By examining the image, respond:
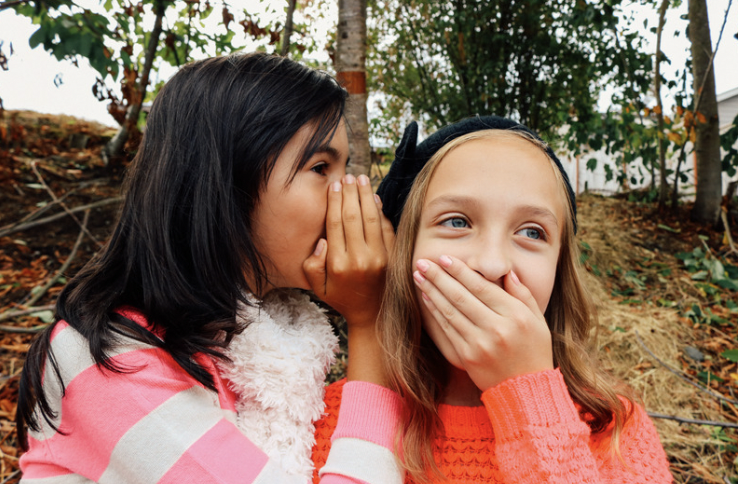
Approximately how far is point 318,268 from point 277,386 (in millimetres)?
410

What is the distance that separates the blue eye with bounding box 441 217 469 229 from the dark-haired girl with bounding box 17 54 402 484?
31cm

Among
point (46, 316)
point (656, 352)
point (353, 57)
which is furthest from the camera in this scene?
point (656, 352)

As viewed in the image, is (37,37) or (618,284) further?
(618,284)

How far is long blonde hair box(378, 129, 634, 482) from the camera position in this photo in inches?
56.4

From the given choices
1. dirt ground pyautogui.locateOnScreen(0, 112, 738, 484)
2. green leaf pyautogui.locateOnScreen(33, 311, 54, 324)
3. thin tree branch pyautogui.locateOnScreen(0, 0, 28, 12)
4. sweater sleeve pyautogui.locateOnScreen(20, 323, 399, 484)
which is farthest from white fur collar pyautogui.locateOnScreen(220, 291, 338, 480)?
green leaf pyautogui.locateOnScreen(33, 311, 54, 324)

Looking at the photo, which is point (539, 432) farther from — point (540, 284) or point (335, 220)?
point (335, 220)

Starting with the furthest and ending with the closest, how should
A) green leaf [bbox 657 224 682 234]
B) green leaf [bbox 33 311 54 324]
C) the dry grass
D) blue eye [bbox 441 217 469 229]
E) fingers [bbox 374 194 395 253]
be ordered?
green leaf [bbox 657 224 682 234] < green leaf [bbox 33 311 54 324] < the dry grass < fingers [bbox 374 194 395 253] < blue eye [bbox 441 217 469 229]

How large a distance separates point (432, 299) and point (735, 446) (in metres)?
2.58

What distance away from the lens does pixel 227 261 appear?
1572mm

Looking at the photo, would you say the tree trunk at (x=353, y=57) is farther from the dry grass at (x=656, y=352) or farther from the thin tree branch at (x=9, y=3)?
the dry grass at (x=656, y=352)

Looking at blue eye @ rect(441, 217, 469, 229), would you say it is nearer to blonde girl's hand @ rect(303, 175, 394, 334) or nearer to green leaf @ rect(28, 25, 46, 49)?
blonde girl's hand @ rect(303, 175, 394, 334)

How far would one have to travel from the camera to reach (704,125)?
5.62m

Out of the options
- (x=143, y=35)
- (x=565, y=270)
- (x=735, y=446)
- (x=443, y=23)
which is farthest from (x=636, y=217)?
(x=143, y=35)

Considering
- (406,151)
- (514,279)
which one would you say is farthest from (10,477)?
(514,279)
